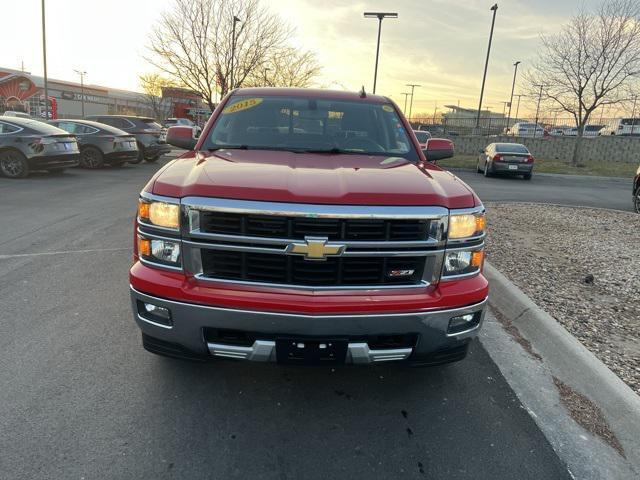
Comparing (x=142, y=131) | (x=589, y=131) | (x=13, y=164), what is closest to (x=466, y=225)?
(x=13, y=164)

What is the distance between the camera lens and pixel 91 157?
595 inches

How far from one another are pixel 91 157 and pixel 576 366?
15.3 m

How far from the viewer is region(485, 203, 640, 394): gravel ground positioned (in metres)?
3.79

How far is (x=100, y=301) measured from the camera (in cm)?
430

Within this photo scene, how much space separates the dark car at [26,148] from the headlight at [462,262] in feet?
41.0

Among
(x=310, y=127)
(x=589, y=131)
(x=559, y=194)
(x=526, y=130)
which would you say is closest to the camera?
(x=310, y=127)

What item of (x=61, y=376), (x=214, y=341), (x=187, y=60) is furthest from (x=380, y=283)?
(x=187, y=60)

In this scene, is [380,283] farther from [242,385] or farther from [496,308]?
[496,308]

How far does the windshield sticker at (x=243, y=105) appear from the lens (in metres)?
4.07

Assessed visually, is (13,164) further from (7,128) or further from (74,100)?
(74,100)

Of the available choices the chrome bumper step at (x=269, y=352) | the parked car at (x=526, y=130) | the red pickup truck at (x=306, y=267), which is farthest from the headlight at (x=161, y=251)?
the parked car at (x=526, y=130)

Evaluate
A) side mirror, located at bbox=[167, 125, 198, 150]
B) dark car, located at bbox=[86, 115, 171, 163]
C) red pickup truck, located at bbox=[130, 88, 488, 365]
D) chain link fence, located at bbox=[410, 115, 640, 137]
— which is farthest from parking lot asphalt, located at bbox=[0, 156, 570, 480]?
chain link fence, located at bbox=[410, 115, 640, 137]

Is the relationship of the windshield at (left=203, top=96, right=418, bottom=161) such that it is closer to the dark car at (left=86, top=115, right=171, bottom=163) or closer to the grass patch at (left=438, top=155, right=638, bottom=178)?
the dark car at (left=86, top=115, right=171, bottom=163)

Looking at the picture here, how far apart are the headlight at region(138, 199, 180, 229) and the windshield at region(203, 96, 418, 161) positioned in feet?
3.93
